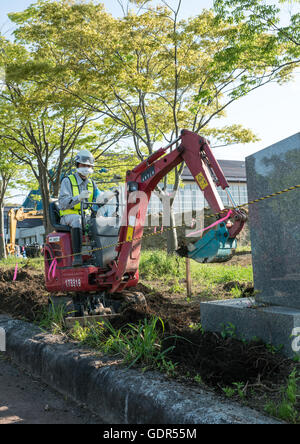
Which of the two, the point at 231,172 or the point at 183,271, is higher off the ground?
the point at 231,172

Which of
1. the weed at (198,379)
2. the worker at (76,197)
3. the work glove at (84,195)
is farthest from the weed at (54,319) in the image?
the weed at (198,379)

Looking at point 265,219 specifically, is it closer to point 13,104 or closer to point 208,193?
point 208,193

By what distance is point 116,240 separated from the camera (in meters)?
6.28

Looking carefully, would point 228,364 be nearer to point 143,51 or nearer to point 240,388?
point 240,388

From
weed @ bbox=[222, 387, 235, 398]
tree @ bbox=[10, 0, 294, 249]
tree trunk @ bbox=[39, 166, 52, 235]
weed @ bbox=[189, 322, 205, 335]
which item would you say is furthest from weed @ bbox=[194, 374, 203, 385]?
tree trunk @ bbox=[39, 166, 52, 235]

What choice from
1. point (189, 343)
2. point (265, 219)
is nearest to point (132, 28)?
point (265, 219)

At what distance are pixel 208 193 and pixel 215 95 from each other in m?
9.61

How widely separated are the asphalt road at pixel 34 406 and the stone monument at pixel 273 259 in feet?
5.02

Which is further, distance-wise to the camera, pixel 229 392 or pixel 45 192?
pixel 45 192

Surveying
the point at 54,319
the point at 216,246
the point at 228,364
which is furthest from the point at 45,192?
the point at 228,364

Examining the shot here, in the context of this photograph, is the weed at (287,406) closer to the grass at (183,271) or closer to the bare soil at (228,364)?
the bare soil at (228,364)

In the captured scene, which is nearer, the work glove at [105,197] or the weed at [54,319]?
the weed at [54,319]

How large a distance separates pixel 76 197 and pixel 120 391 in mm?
3267

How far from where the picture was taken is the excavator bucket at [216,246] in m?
4.35
